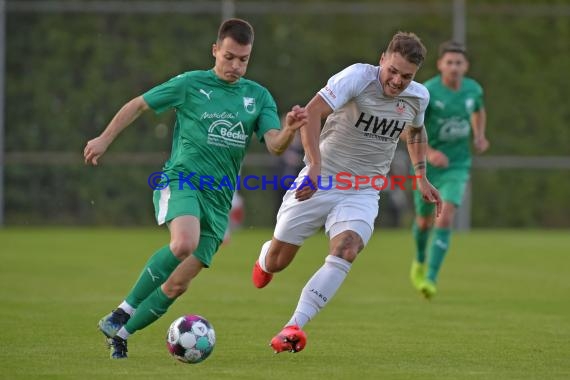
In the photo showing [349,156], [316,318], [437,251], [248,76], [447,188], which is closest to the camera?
[349,156]

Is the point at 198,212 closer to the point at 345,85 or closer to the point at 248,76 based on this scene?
the point at 345,85

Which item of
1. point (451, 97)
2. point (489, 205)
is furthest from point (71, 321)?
point (489, 205)

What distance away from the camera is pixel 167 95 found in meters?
7.21

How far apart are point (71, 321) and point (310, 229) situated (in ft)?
6.74

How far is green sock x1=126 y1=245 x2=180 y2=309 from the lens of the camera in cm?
681

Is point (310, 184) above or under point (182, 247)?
above

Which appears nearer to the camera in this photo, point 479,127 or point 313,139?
point 313,139

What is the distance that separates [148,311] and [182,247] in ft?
1.61

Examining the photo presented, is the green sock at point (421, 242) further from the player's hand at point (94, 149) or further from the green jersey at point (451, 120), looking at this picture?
the player's hand at point (94, 149)

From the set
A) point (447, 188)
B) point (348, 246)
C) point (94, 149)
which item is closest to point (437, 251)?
point (447, 188)

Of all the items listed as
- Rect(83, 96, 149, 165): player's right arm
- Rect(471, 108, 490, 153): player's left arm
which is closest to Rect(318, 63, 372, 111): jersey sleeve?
Rect(83, 96, 149, 165): player's right arm

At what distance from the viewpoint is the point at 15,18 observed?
21781 mm

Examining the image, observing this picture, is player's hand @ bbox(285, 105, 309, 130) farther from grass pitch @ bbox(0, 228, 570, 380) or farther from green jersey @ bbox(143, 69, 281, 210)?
grass pitch @ bbox(0, 228, 570, 380)

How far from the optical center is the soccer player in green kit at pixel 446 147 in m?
11.2
